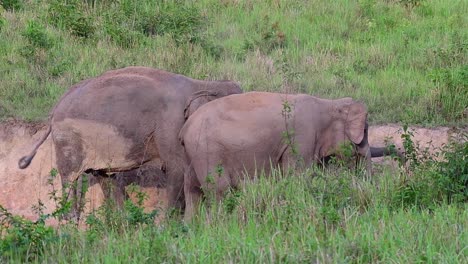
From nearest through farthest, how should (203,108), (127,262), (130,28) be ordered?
(127,262), (203,108), (130,28)

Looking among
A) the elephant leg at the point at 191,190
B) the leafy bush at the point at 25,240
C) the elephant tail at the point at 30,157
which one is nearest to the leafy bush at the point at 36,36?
the elephant tail at the point at 30,157

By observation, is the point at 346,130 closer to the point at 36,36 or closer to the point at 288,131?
the point at 288,131

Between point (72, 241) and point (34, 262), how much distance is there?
0.94ft

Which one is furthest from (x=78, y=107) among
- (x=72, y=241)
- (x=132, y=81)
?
(x=72, y=241)

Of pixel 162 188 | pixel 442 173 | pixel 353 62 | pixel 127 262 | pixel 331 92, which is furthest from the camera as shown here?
pixel 353 62

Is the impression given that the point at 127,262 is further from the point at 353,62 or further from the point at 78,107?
the point at 353,62

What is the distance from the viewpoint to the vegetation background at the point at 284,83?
5551 millimetres

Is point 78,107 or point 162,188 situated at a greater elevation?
point 78,107

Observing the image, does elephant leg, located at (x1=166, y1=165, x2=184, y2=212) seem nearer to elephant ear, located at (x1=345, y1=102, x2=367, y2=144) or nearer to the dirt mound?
the dirt mound

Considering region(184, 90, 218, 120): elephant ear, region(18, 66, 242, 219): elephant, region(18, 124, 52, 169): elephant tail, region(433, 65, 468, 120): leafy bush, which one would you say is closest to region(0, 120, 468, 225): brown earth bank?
region(433, 65, 468, 120): leafy bush

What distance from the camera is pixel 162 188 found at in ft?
32.1

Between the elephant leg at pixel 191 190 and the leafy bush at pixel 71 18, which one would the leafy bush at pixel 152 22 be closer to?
the leafy bush at pixel 71 18

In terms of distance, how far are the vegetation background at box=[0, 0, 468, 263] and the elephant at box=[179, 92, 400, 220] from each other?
1053 mm

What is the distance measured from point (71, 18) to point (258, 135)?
14.3 ft
